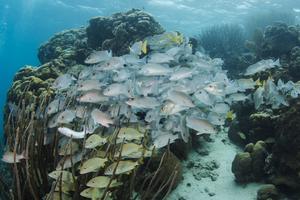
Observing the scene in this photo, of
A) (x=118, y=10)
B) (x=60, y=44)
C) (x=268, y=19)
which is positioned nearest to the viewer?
(x=60, y=44)

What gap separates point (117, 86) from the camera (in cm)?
502

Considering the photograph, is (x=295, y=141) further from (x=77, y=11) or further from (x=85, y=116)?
(x=77, y=11)

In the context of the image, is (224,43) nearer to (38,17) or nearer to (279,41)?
(279,41)

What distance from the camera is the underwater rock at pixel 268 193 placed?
5223 mm

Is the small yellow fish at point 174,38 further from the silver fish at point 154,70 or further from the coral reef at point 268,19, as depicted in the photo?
the coral reef at point 268,19

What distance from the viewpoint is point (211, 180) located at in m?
6.07

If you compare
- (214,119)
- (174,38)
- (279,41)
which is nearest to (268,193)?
(214,119)

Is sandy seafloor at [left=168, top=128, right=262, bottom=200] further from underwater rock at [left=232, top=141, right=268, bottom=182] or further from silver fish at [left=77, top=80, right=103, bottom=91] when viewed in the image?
silver fish at [left=77, top=80, right=103, bottom=91]

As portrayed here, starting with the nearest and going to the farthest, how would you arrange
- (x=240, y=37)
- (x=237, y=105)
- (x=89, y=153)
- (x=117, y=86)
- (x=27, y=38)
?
(x=89, y=153) < (x=117, y=86) < (x=237, y=105) < (x=240, y=37) < (x=27, y=38)

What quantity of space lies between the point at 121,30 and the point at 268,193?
758 centimetres

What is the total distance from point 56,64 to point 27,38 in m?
65.6

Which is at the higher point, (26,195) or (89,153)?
(89,153)


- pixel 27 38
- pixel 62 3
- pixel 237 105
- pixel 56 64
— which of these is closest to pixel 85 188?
pixel 237 105

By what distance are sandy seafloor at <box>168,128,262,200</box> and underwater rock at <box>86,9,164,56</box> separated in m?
5.09
